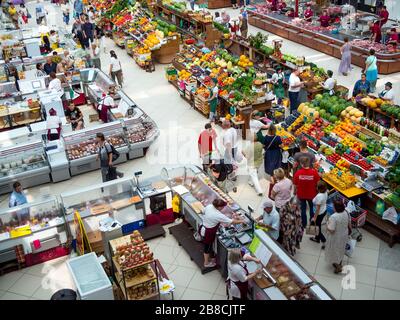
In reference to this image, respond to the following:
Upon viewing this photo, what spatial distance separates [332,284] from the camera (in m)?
7.68

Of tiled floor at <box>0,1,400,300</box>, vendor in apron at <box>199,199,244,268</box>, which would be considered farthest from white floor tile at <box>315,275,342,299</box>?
vendor in apron at <box>199,199,244,268</box>

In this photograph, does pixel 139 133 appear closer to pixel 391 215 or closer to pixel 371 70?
pixel 391 215

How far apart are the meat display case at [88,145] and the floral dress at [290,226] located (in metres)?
4.86

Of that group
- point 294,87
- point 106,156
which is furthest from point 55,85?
point 294,87

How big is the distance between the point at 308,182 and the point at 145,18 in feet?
46.5

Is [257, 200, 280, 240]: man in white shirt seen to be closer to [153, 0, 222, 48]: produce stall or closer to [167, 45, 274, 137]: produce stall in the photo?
[167, 45, 274, 137]: produce stall

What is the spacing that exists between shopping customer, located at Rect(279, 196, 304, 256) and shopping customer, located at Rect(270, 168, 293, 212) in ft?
0.68

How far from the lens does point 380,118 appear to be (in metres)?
12.4

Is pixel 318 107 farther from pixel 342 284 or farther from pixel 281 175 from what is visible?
pixel 342 284

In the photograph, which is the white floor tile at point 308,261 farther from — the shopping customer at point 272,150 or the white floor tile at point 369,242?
the shopping customer at point 272,150

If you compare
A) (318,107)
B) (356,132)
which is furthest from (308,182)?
(318,107)

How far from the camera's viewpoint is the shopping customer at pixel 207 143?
10305mm

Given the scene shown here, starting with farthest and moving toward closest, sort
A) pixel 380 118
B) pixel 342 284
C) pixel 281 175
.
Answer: pixel 380 118 → pixel 281 175 → pixel 342 284

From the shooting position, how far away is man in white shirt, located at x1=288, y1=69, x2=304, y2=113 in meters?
12.6
